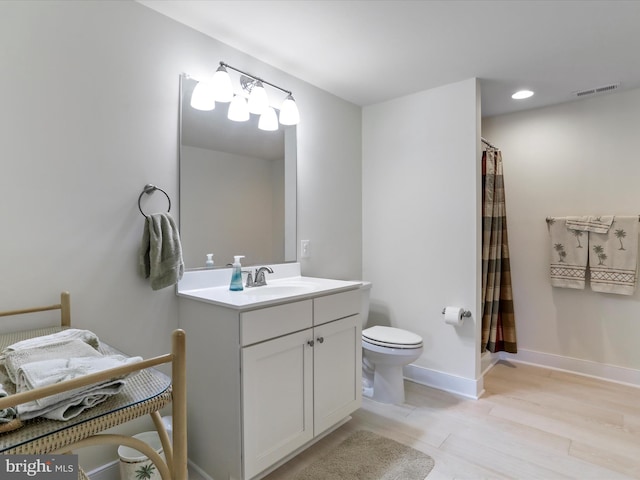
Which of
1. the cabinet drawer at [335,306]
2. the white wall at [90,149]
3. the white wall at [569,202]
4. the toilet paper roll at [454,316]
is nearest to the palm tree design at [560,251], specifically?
the white wall at [569,202]

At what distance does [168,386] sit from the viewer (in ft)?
3.14

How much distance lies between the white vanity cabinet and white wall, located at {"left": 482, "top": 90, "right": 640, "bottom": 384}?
2.15 meters

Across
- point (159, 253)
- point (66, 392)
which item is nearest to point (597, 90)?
point (159, 253)

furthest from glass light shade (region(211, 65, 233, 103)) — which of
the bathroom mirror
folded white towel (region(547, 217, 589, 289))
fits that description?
folded white towel (region(547, 217, 589, 289))

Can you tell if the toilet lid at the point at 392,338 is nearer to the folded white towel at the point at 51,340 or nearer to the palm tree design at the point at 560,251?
the palm tree design at the point at 560,251

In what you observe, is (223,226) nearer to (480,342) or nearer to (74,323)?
(74,323)

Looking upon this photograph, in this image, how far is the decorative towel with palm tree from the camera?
2633 millimetres

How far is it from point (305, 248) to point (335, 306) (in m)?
0.70

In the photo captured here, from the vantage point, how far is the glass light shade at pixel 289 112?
7.46ft

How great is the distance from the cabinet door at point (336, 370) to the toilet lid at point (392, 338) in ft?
0.85

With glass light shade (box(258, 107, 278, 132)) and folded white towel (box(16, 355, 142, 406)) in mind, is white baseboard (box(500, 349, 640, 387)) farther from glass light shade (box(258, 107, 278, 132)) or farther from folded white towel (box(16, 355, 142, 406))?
folded white towel (box(16, 355, 142, 406))

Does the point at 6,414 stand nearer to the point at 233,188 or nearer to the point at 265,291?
the point at 265,291

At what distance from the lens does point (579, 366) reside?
2.93 m

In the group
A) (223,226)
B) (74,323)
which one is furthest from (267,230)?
(74,323)
